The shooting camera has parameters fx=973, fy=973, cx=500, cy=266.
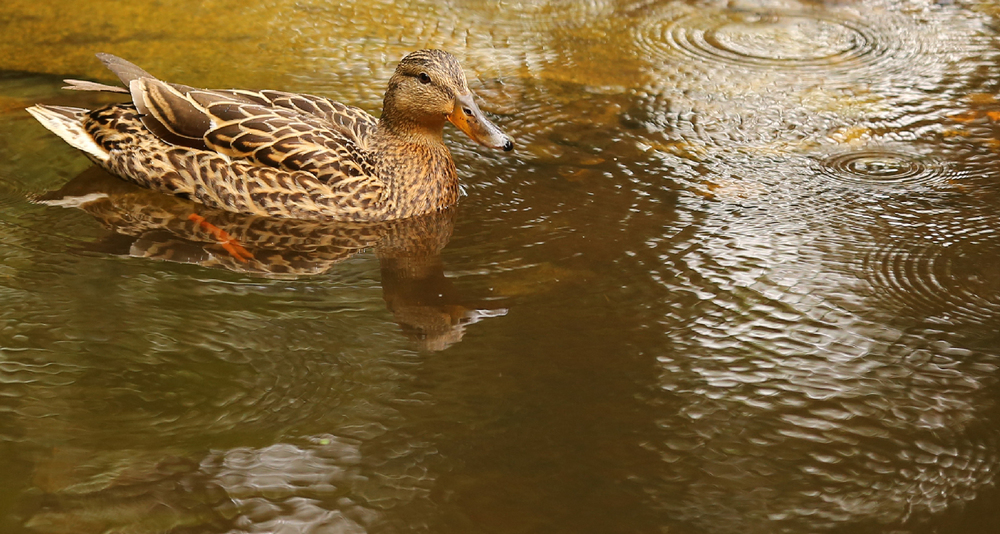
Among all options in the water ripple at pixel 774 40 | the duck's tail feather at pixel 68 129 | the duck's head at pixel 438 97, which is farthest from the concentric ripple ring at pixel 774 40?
the duck's tail feather at pixel 68 129

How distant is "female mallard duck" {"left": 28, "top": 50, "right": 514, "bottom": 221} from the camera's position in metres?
5.22

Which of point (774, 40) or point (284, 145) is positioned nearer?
point (284, 145)

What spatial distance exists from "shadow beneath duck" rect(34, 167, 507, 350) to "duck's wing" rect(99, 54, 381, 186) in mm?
320

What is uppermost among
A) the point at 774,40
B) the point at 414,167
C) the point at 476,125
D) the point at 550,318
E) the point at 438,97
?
the point at 774,40

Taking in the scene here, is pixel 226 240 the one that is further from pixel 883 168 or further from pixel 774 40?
Answer: pixel 774 40

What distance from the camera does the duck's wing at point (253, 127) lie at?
524 centimetres

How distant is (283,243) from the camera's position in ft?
16.2

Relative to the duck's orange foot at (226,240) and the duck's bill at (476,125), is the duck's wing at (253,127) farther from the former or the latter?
the duck's bill at (476,125)

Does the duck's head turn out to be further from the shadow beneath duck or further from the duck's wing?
the shadow beneath duck

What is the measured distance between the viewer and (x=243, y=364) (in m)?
3.84

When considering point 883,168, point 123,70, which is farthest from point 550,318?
point 123,70

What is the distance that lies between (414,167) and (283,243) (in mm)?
851

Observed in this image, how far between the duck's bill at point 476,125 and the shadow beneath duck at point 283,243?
1.45 ft

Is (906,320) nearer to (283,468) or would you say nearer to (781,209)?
(781,209)
